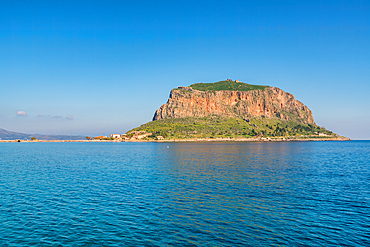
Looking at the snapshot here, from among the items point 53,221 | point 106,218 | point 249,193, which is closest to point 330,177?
point 249,193

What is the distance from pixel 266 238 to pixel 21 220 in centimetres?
2423

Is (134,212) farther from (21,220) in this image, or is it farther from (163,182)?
(163,182)

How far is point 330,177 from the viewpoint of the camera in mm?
48562

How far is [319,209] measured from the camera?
27906 mm

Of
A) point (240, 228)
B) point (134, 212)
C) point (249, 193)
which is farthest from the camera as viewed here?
point (249, 193)

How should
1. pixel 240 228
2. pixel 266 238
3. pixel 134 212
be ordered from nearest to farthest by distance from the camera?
pixel 266 238
pixel 240 228
pixel 134 212

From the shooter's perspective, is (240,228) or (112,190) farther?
(112,190)

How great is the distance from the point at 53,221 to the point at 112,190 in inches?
503

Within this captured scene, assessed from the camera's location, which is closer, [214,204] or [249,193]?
[214,204]

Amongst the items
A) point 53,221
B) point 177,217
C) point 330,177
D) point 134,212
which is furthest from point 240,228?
point 330,177

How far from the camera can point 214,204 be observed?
96.6 ft

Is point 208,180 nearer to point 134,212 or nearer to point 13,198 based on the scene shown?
point 134,212

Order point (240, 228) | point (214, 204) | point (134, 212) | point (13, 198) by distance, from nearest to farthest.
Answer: point (240, 228), point (134, 212), point (214, 204), point (13, 198)

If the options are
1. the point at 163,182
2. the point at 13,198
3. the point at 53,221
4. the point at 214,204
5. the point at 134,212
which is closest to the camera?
the point at 53,221
